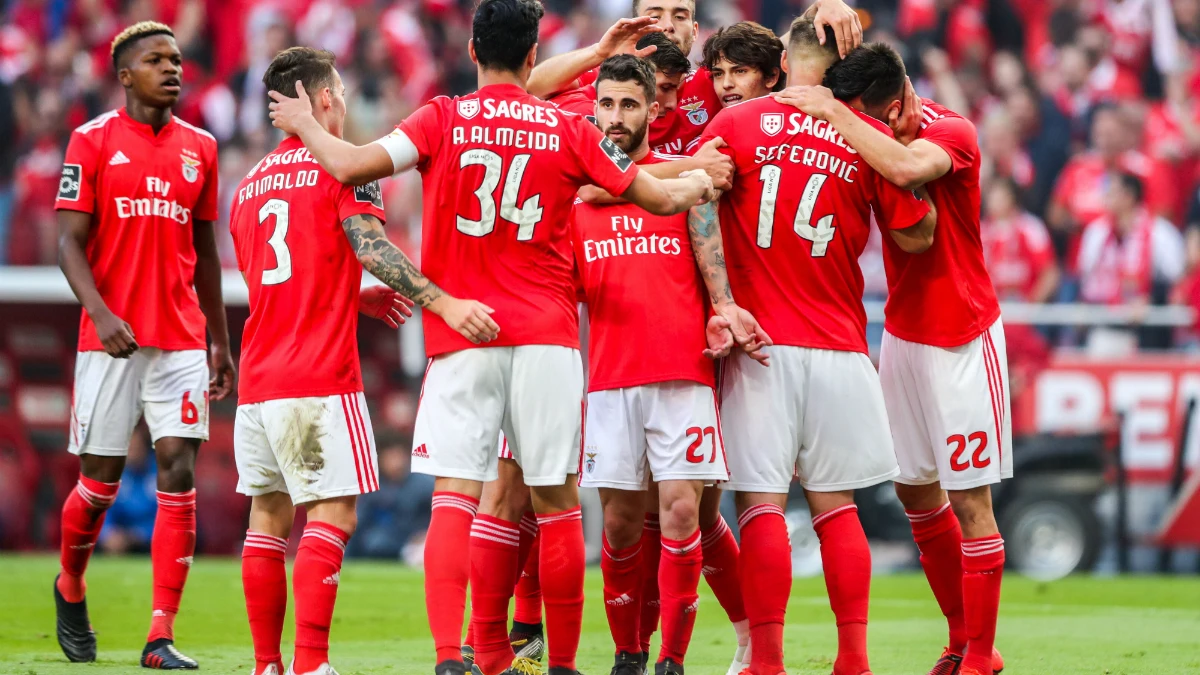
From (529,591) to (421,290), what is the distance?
183 centimetres

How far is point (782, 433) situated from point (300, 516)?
959 centimetres

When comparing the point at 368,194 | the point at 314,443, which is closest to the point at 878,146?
the point at 368,194

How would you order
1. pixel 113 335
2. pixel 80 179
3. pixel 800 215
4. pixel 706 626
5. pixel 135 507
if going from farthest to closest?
pixel 135 507 → pixel 706 626 → pixel 80 179 → pixel 113 335 → pixel 800 215

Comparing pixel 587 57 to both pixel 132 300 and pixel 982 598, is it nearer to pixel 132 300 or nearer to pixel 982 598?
pixel 132 300

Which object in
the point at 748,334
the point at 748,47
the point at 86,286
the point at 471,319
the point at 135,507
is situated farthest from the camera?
the point at 135,507

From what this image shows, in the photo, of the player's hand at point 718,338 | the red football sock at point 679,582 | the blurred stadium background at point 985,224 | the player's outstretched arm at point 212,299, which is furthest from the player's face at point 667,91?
the blurred stadium background at point 985,224

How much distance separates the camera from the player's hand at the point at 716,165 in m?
5.59

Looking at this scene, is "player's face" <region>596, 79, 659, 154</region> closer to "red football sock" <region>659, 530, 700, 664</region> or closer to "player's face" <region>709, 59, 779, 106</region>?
"player's face" <region>709, 59, 779, 106</region>

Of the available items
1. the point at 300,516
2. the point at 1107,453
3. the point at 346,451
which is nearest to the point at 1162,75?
the point at 1107,453

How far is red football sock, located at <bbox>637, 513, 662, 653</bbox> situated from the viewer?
20.6 ft

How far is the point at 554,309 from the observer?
537cm

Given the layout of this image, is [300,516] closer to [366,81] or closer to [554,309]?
[366,81]

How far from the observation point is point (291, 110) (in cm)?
536

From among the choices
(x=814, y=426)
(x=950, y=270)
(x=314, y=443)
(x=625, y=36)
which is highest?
(x=625, y=36)
